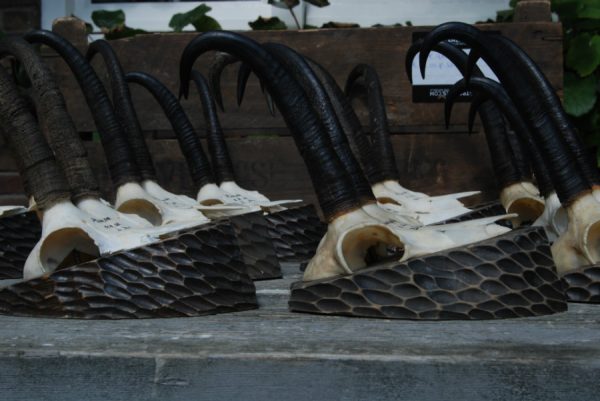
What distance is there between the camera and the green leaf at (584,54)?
9.22ft

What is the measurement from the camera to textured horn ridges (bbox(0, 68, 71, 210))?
143cm

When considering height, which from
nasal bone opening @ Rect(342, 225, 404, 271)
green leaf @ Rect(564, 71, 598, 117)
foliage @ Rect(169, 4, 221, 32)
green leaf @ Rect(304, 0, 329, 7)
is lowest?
nasal bone opening @ Rect(342, 225, 404, 271)

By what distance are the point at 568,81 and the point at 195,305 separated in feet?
6.38

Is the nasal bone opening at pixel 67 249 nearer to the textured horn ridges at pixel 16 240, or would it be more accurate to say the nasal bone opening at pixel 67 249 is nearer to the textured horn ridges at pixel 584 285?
the textured horn ridges at pixel 16 240

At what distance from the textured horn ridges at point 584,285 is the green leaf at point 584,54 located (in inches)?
62.3

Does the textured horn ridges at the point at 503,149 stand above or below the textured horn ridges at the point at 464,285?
above

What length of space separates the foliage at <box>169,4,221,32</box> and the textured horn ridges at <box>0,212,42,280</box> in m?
1.38

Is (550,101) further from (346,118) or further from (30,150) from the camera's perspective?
(30,150)

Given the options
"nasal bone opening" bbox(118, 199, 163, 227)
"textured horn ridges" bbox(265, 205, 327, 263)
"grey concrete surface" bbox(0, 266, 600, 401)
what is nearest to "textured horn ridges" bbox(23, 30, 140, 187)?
"nasal bone opening" bbox(118, 199, 163, 227)

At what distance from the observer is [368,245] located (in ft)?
4.49

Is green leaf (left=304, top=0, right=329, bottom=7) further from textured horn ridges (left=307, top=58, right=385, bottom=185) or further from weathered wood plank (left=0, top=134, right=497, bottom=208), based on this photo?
textured horn ridges (left=307, top=58, right=385, bottom=185)

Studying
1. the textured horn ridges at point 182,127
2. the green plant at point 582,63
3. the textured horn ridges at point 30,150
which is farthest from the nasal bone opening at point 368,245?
the green plant at point 582,63

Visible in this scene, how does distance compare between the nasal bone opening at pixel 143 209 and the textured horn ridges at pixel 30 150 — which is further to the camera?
the nasal bone opening at pixel 143 209

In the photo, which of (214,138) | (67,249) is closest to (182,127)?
(214,138)
